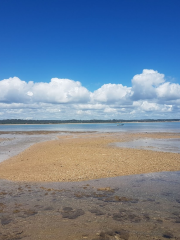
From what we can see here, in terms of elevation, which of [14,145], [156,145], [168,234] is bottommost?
[14,145]

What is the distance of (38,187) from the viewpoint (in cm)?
1169

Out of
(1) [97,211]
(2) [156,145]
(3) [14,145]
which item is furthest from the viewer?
(3) [14,145]

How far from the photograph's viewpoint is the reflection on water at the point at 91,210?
21.6ft

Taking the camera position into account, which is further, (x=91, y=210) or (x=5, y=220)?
(x=91, y=210)

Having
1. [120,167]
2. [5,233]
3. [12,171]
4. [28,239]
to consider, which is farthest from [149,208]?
[12,171]

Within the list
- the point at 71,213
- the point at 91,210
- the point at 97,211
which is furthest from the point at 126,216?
the point at 71,213

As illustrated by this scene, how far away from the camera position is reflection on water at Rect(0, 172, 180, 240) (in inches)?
259

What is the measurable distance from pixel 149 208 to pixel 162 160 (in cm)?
1109

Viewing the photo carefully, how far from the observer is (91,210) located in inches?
327

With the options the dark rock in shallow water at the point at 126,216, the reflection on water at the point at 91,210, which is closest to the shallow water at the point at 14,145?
the reflection on water at the point at 91,210

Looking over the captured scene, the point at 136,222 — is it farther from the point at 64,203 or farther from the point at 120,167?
the point at 120,167

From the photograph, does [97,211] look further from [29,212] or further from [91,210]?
[29,212]

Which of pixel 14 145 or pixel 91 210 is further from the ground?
pixel 91 210

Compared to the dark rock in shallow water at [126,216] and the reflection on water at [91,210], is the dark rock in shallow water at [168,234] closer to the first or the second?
the reflection on water at [91,210]
